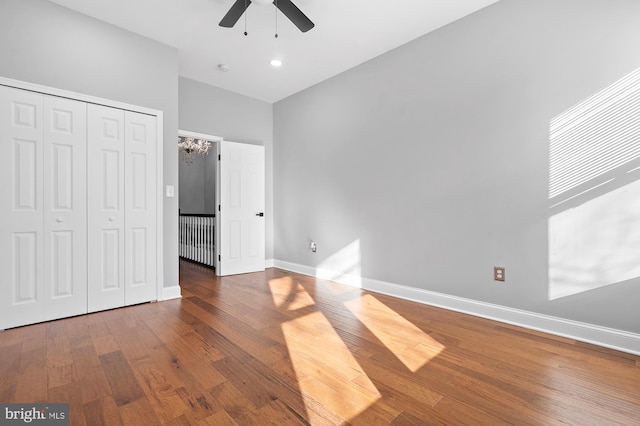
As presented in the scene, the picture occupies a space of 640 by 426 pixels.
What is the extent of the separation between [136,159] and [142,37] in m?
1.37

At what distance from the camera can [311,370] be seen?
74.9 inches

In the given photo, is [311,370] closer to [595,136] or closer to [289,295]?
[289,295]

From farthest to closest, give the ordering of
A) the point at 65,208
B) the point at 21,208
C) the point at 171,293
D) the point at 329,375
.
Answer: the point at 171,293 → the point at 65,208 → the point at 21,208 → the point at 329,375

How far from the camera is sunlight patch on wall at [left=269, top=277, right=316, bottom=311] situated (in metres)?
3.22

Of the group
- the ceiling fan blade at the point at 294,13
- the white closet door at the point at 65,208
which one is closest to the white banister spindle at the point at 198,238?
the white closet door at the point at 65,208

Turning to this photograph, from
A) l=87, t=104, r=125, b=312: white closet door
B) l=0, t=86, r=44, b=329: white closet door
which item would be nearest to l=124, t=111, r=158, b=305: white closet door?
l=87, t=104, r=125, b=312: white closet door

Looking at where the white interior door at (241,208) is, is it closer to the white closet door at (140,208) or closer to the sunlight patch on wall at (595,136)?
the white closet door at (140,208)

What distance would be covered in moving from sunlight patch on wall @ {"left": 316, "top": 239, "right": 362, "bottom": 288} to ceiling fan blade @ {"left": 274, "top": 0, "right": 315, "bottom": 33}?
2.55 m

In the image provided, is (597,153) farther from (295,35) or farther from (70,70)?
(70,70)

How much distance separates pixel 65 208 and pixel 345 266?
3.18 metres

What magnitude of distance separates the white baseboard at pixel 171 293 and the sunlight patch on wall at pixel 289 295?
111 cm

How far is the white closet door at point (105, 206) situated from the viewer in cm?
299

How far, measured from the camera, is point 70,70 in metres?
2.89

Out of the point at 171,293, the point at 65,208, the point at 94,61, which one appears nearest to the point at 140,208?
the point at 65,208
